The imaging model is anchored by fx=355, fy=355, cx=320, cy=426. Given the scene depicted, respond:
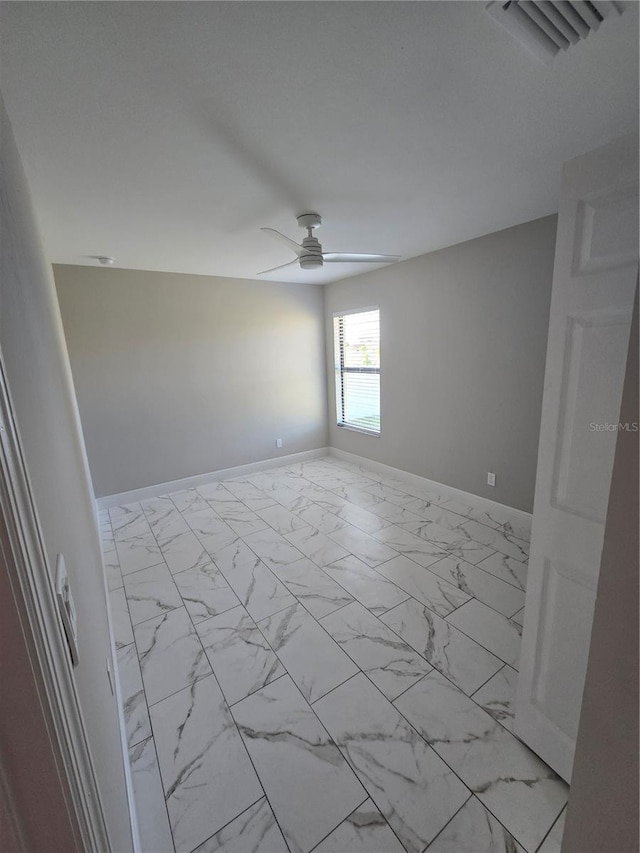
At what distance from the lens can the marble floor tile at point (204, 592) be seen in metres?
2.25

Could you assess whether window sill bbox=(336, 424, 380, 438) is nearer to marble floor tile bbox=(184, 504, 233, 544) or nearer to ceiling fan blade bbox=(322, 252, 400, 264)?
marble floor tile bbox=(184, 504, 233, 544)

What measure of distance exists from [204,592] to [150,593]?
0.38 meters

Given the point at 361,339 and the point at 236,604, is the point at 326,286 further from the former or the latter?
the point at 236,604

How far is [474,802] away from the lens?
1.26m

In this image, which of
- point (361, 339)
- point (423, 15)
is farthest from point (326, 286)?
point (423, 15)

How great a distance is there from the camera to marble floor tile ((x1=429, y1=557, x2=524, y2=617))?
2.20 metres

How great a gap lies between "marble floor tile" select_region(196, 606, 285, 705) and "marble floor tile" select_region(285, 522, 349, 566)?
2.39 feet

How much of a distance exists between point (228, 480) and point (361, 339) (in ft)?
8.16

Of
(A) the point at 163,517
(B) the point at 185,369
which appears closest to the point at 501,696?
(A) the point at 163,517

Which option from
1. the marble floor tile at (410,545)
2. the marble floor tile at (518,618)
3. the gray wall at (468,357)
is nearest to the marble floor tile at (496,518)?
the gray wall at (468,357)

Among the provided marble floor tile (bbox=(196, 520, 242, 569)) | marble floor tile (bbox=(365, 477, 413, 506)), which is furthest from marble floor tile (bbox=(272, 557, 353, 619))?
marble floor tile (bbox=(365, 477, 413, 506))

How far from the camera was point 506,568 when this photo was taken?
254 cm

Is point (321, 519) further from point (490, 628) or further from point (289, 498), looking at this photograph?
point (490, 628)

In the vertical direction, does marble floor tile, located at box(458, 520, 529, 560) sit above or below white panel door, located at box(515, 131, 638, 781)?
below
